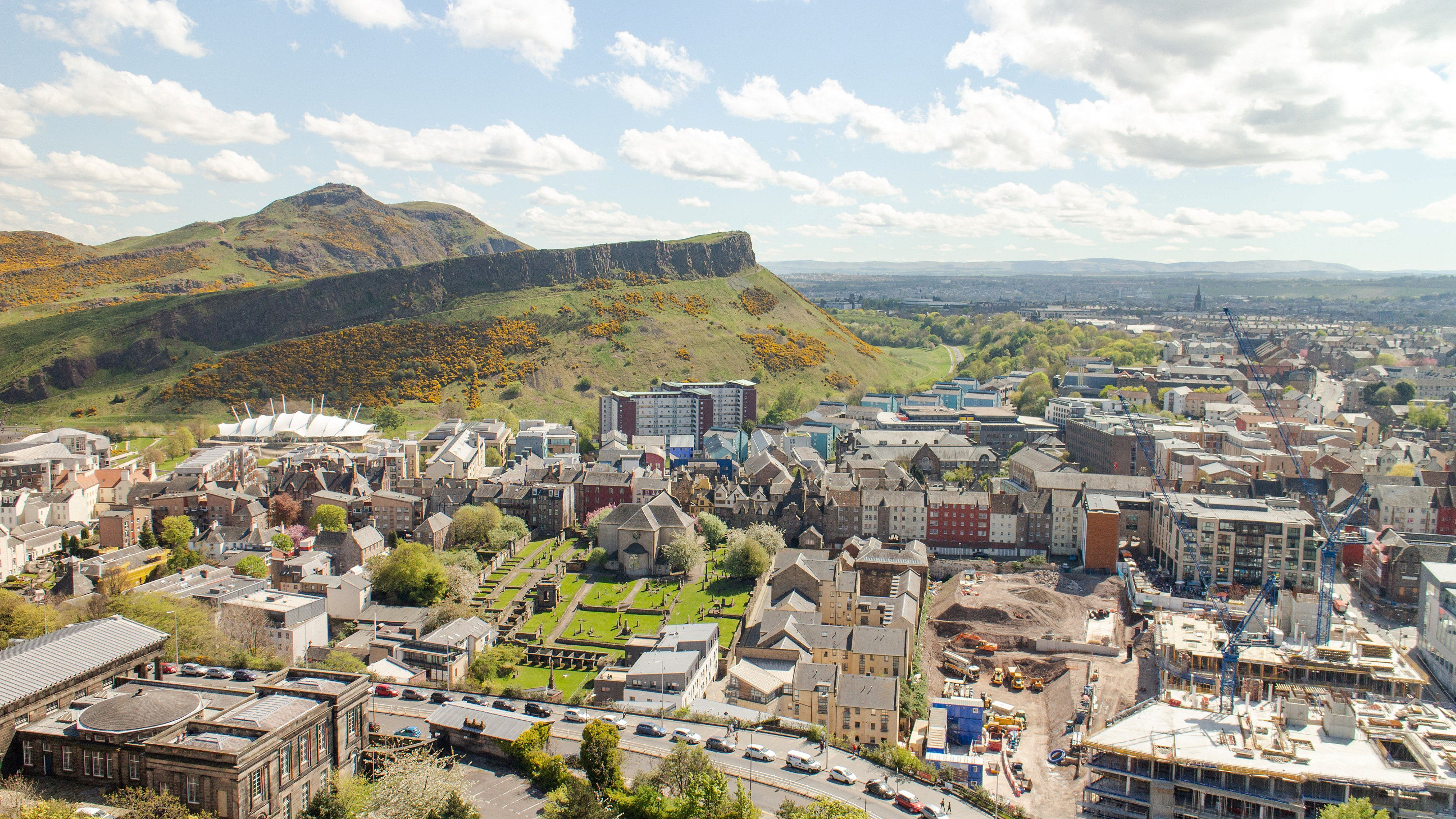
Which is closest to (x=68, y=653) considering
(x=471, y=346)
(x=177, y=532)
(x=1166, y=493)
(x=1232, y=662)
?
(x=177, y=532)

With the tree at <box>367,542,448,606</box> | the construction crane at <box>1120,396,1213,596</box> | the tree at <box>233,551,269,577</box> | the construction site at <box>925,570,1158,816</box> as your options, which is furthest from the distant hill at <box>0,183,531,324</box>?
the construction site at <box>925,570,1158,816</box>

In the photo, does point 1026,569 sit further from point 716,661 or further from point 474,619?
point 474,619

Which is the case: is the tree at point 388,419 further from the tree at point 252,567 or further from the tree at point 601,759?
the tree at point 601,759

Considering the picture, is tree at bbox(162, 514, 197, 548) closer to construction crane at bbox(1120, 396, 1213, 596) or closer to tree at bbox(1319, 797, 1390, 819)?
tree at bbox(1319, 797, 1390, 819)

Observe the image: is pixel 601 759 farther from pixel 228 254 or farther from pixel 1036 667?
pixel 228 254

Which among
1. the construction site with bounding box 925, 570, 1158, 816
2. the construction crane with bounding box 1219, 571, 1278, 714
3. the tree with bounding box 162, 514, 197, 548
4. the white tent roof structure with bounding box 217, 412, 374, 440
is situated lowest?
the construction site with bounding box 925, 570, 1158, 816

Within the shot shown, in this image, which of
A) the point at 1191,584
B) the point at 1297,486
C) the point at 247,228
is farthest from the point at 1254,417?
the point at 247,228
